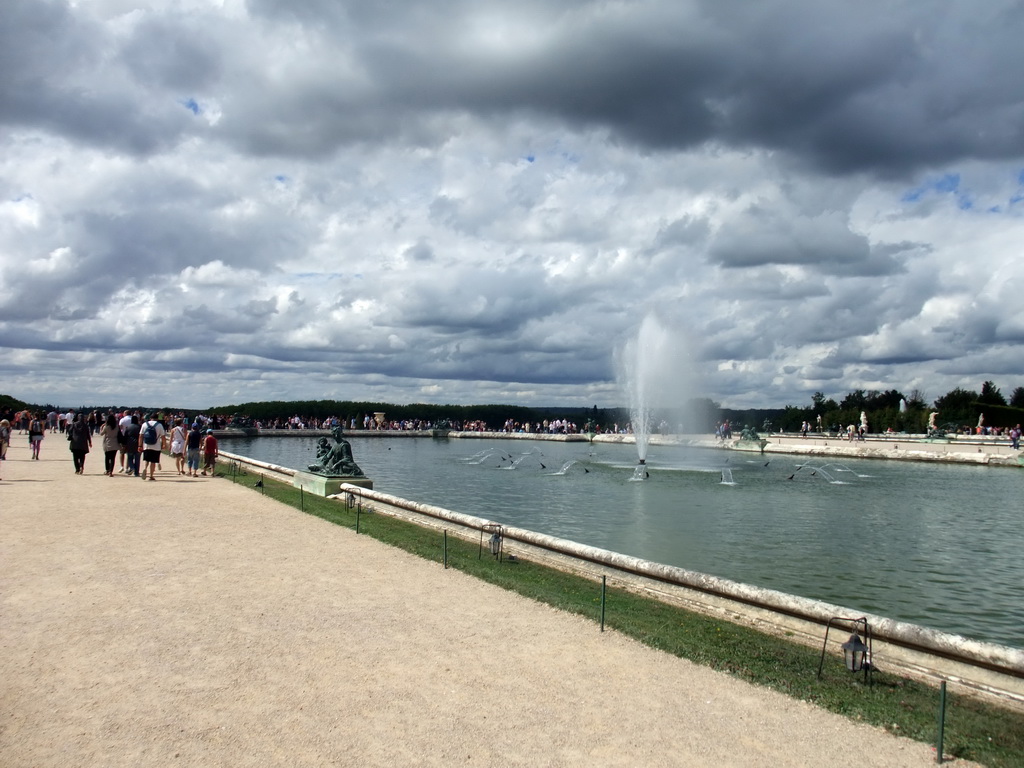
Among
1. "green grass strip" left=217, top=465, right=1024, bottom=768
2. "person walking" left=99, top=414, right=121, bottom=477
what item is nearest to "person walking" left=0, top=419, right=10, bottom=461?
"person walking" left=99, top=414, right=121, bottom=477

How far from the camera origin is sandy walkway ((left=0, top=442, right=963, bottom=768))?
507 centimetres

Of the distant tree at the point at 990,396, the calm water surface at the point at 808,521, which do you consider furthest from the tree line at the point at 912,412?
the calm water surface at the point at 808,521

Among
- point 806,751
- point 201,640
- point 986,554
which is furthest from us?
point 986,554

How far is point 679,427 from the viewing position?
67.6 metres

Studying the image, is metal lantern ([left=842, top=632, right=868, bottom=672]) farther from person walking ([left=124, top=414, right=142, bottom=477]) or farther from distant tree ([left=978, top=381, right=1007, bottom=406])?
distant tree ([left=978, top=381, right=1007, bottom=406])

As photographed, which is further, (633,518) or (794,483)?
(794,483)

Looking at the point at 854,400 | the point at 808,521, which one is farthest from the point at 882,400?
the point at 808,521

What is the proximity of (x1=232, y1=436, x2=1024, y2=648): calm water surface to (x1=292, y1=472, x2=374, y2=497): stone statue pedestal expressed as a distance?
2.71 m

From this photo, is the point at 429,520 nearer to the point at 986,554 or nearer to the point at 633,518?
the point at 633,518

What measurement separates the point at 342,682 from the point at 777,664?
3972 mm

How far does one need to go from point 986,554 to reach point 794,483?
1434 cm

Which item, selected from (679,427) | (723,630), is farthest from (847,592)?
(679,427)

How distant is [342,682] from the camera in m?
6.23

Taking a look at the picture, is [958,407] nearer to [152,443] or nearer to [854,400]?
[854,400]
